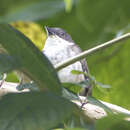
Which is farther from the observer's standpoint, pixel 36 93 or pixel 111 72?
pixel 111 72

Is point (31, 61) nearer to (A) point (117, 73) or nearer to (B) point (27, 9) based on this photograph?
(B) point (27, 9)

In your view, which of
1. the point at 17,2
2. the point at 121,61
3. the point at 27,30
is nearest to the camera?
the point at 17,2

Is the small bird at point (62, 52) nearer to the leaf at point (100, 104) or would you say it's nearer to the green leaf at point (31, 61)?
the leaf at point (100, 104)

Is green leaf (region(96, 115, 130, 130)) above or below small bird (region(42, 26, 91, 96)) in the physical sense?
below

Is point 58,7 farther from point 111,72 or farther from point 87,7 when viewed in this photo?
point 111,72

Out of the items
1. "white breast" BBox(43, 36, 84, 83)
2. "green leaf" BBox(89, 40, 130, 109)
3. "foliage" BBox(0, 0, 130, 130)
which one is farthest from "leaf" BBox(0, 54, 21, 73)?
"white breast" BBox(43, 36, 84, 83)

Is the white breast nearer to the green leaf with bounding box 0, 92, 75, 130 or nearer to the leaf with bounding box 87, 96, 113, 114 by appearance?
the leaf with bounding box 87, 96, 113, 114

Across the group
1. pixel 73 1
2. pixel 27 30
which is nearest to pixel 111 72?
pixel 73 1
